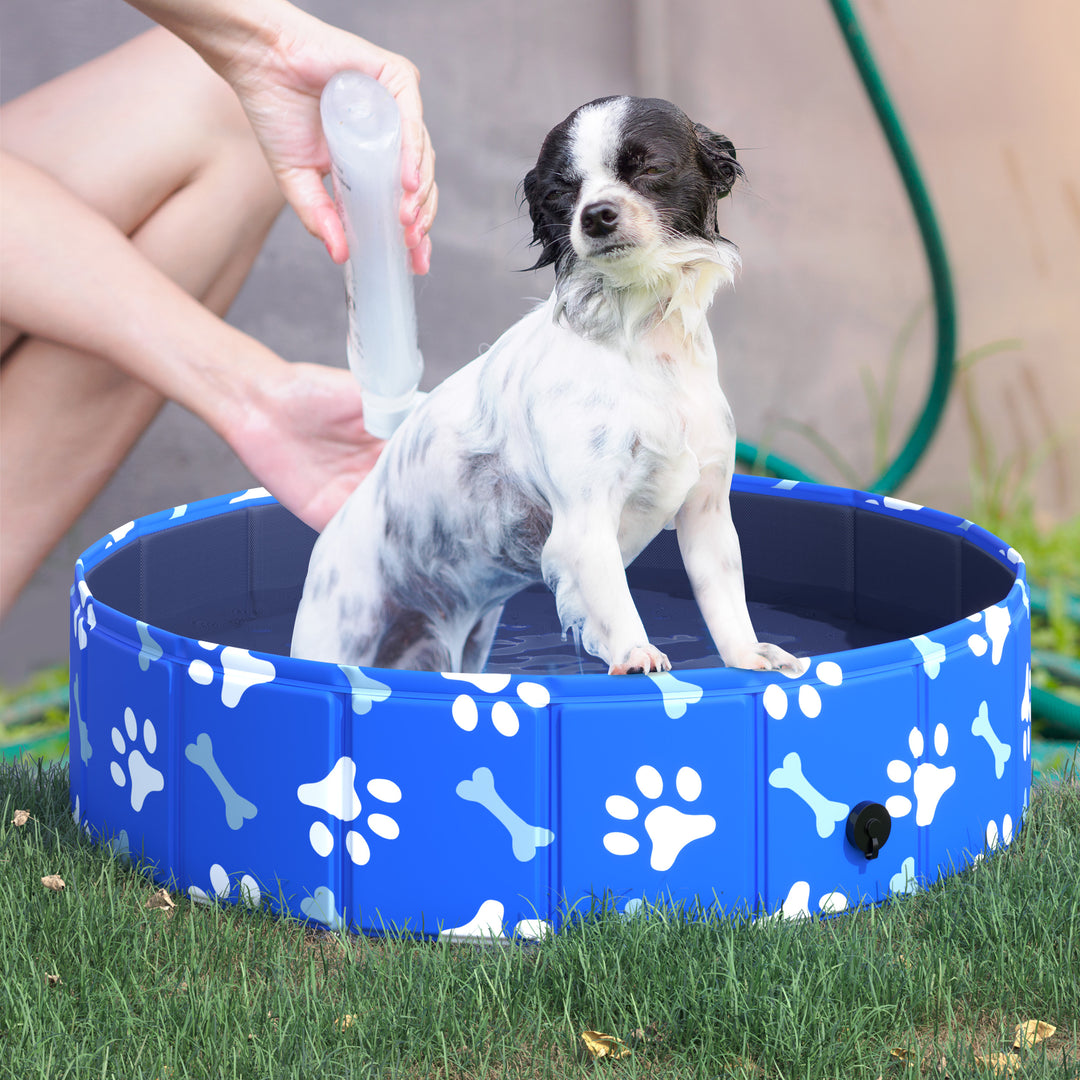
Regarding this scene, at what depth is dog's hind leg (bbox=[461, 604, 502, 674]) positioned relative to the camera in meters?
2.98

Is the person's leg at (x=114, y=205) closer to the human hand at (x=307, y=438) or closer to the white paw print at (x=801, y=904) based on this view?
the human hand at (x=307, y=438)

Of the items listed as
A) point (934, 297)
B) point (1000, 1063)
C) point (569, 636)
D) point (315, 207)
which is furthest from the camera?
point (934, 297)

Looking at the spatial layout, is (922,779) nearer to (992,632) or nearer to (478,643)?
(992,632)

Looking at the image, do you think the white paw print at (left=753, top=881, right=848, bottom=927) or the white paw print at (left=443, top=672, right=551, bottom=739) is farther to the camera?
the white paw print at (left=753, top=881, right=848, bottom=927)

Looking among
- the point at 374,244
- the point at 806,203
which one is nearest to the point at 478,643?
the point at 374,244

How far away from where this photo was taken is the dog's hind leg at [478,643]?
2979mm

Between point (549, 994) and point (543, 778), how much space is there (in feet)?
1.10

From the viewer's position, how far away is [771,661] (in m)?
2.32

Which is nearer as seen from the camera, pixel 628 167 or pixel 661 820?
pixel 628 167

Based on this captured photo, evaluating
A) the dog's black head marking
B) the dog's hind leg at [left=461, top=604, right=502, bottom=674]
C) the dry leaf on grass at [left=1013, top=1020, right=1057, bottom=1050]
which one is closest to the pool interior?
the dog's hind leg at [left=461, top=604, right=502, bottom=674]

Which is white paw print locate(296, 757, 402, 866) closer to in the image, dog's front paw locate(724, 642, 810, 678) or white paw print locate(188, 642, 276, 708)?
white paw print locate(188, 642, 276, 708)

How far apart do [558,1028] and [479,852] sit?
329 mm

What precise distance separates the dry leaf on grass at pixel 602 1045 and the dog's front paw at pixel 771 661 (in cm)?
63

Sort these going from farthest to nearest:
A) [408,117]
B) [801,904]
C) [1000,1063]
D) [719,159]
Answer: [408,117], [801,904], [719,159], [1000,1063]
